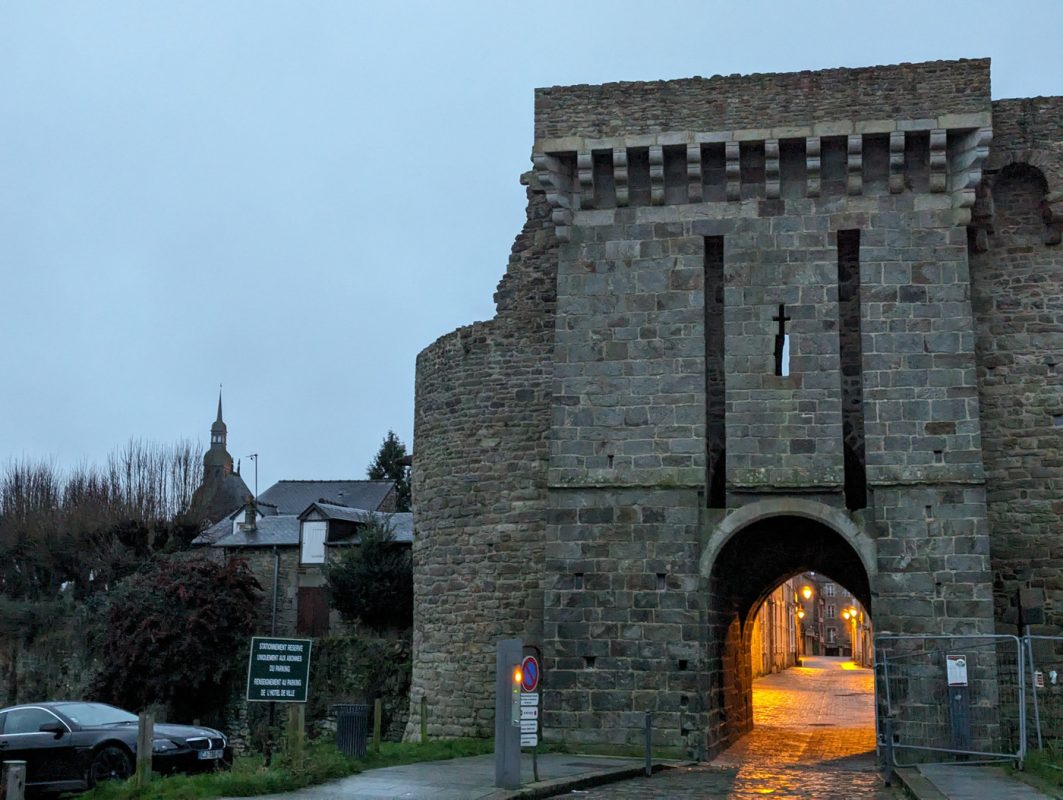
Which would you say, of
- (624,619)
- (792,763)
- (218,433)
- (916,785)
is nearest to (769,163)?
(624,619)

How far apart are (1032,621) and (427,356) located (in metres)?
10.4

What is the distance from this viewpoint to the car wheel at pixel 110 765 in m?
12.8

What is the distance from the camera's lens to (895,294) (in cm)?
1648

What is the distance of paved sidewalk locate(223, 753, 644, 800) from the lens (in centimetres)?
1099

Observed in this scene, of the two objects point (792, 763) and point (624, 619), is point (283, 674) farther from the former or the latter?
point (792, 763)

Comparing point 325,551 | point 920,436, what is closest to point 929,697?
point 920,436

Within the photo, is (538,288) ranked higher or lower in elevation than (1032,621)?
higher

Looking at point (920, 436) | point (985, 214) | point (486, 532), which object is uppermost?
point (985, 214)

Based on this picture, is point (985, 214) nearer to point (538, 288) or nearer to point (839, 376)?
point (839, 376)

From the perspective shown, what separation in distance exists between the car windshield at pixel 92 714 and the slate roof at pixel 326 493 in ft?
99.8

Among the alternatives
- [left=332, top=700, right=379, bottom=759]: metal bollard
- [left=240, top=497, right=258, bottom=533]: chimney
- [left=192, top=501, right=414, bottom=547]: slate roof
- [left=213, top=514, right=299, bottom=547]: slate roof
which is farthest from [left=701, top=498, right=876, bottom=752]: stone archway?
[left=240, top=497, right=258, bottom=533]: chimney

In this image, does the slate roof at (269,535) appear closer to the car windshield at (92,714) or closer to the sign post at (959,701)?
the car windshield at (92,714)

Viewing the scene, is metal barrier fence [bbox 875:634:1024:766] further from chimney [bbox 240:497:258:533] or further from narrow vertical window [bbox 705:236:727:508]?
chimney [bbox 240:497:258:533]

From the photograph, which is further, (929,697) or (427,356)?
(427,356)
